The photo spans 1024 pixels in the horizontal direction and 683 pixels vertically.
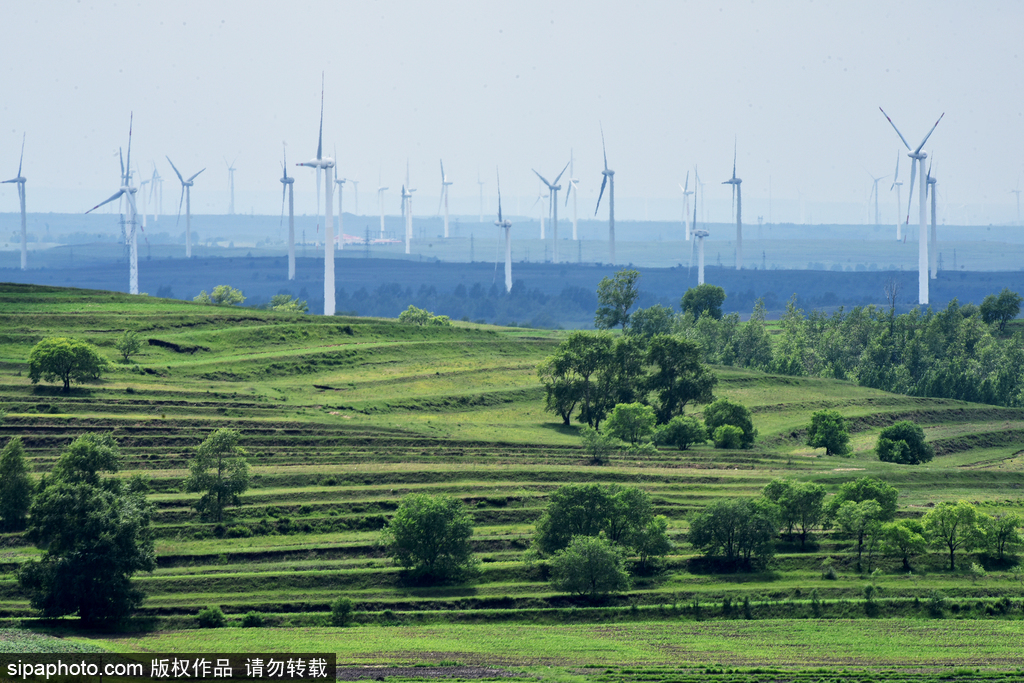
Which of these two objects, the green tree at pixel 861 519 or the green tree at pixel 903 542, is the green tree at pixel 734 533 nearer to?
the green tree at pixel 861 519

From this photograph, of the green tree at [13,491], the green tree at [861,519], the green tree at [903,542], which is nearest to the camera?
the green tree at [903,542]

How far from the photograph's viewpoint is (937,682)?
243 ft

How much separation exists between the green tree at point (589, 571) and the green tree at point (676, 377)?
228ft

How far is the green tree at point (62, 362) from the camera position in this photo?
14850cm

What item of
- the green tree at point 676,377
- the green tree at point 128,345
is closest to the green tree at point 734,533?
the green tree at point 676,377

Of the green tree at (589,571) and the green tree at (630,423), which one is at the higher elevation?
the green tree at (630,423)

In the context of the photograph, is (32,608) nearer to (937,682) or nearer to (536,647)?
(536,647)

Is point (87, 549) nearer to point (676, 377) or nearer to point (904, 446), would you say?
point (676, 377)

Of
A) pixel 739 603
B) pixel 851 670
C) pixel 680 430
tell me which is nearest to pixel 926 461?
pixel 680 430

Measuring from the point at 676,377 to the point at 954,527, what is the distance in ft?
217


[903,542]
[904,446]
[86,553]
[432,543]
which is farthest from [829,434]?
[86,553]

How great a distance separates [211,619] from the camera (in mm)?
85812

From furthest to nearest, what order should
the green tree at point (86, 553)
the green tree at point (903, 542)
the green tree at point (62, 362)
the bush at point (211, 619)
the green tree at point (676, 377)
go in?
1. the green tree at point (676, 377)
2. the green tree at point (62, 362)
3. the green tree at point (903, 542)
4. the bush at point (211, 619)
5. the green tree at point (86, 553)

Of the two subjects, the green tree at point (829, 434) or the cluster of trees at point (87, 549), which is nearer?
the cluster of trees at point (87, 549)
